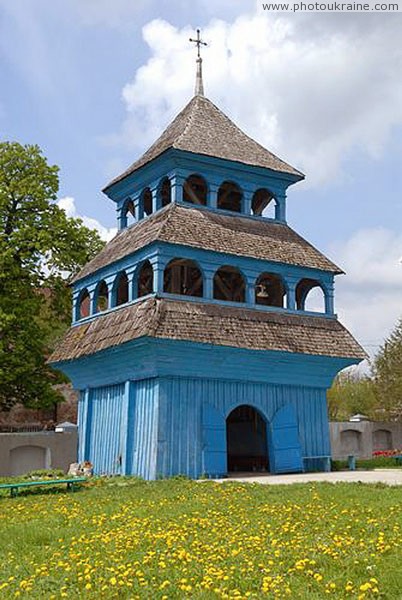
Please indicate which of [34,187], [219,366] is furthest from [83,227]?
[219,366]

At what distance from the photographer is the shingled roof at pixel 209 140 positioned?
20656 millimetres

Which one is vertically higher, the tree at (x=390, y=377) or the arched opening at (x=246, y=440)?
the tree at (x=390, y=377)

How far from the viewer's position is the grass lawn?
6.24 metres

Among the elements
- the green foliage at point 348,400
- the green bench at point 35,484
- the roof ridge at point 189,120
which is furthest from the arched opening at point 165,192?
the green foliage at point 348,400

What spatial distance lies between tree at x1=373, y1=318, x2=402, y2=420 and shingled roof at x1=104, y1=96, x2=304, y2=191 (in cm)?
1888

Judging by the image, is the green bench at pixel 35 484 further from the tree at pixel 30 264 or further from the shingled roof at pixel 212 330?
the tree at pixel 30 264

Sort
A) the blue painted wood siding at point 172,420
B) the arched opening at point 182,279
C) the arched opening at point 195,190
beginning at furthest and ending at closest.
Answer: the arched opening at point 182,279
the arched opening at point 195,190
the blue painted wood siding at point 172,420

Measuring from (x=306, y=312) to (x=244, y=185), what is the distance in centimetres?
449

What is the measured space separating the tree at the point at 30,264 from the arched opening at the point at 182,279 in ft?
20.3

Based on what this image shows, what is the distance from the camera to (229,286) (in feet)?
74.8

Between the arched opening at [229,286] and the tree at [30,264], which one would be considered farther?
the tree at [30,264]

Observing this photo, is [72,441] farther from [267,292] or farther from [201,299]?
[267,292]

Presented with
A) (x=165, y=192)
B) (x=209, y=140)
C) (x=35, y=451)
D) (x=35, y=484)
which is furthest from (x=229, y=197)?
(x=35, y=484)

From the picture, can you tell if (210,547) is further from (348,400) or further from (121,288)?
(348,400)
